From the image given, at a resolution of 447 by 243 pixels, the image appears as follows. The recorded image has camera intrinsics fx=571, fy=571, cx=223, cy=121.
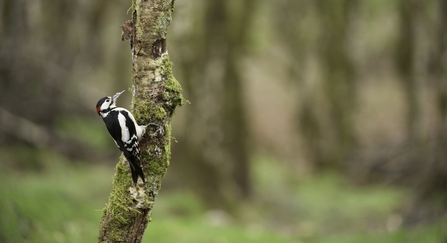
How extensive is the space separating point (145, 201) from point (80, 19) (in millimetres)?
13353

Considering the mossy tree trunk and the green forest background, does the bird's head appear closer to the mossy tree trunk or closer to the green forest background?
the mossy tree trunk

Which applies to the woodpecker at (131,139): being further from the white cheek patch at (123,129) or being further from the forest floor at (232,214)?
the forest floor at (232,214)

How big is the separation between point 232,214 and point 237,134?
6.48 feet

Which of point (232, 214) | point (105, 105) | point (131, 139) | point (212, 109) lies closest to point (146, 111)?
point (131, 139)

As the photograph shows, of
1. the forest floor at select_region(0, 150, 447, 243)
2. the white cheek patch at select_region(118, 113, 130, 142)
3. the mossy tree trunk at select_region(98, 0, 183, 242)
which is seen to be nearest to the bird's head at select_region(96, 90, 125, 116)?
the white cheek patch at select_region(118, 113, 130, 142)

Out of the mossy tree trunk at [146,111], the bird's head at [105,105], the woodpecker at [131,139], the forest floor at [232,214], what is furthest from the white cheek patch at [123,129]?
the forest floor at [232,214]

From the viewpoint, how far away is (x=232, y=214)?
11.7 metres

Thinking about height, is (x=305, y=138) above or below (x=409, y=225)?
above

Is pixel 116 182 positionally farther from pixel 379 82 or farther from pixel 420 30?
pixel 379 82

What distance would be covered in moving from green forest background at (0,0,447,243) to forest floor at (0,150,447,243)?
0.04 meters

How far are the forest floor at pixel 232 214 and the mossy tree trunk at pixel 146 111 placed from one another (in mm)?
2210

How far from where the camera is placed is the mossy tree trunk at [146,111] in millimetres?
4793

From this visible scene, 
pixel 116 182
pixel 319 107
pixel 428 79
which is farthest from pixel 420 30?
pixel 116 182

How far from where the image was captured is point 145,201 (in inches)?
189
